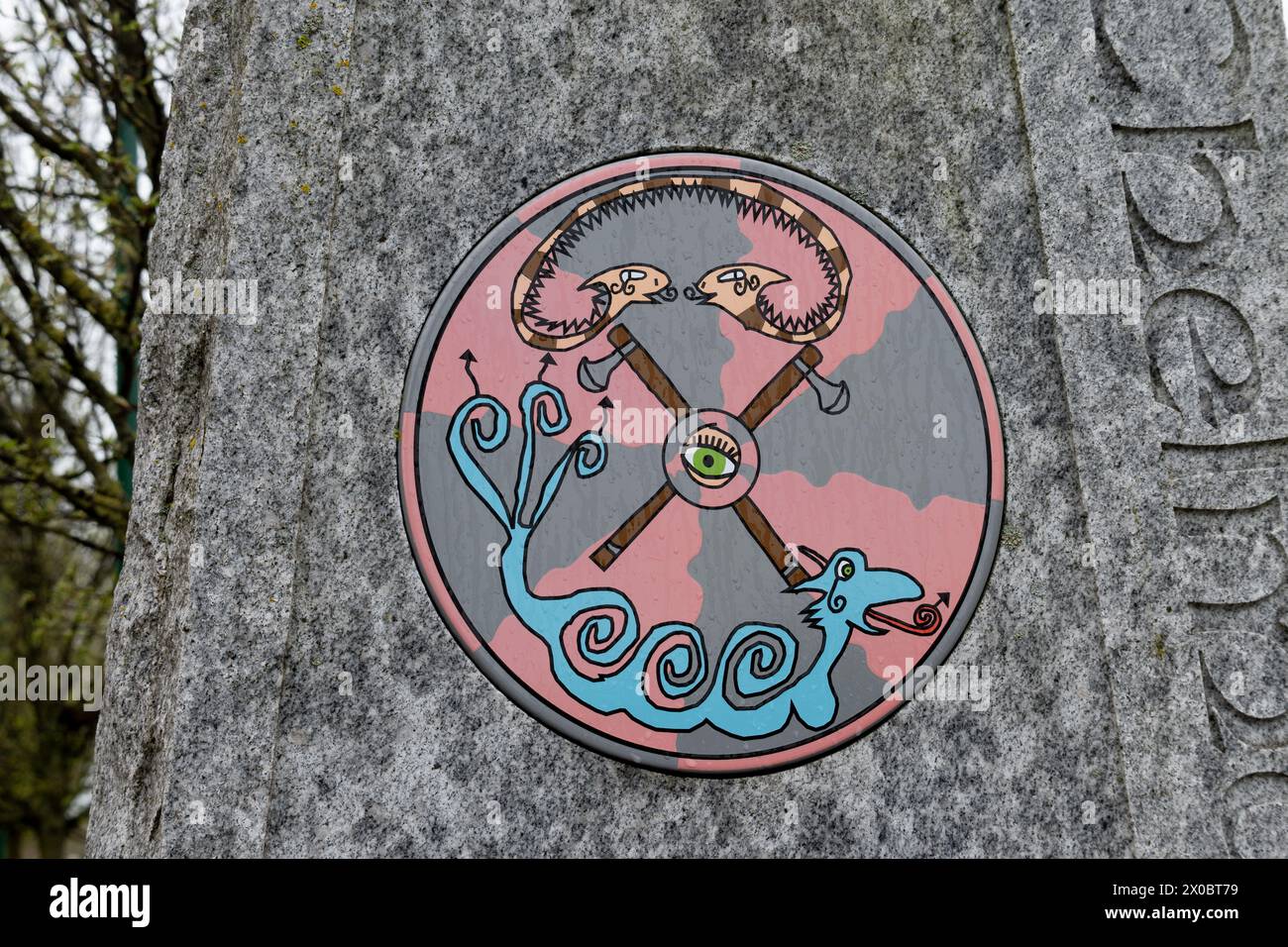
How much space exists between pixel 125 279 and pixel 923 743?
4724 millimetres

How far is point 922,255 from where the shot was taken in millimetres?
2869

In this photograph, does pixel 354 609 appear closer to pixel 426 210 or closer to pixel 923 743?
pixel 426 210

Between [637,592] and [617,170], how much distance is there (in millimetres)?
1114

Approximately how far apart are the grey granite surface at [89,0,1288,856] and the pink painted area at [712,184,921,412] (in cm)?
11

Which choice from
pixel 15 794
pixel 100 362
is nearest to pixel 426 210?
pixel 100 362

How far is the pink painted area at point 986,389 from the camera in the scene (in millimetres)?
2758

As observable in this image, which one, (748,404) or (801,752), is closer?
(801,752)

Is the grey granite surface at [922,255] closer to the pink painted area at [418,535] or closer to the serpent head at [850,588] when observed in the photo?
the pink painted area at [418,535]

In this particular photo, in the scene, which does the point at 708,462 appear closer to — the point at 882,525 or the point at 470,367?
the point at 882,525

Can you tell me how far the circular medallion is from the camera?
262 cm

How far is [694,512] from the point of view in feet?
8.86

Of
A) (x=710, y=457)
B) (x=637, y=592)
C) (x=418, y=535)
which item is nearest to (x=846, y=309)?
(x=710, y=457)

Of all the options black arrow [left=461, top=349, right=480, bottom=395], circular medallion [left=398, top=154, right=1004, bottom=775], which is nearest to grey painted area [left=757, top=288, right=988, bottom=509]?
circular medallion [left=398, top=154, right=1004, bottom=775]
